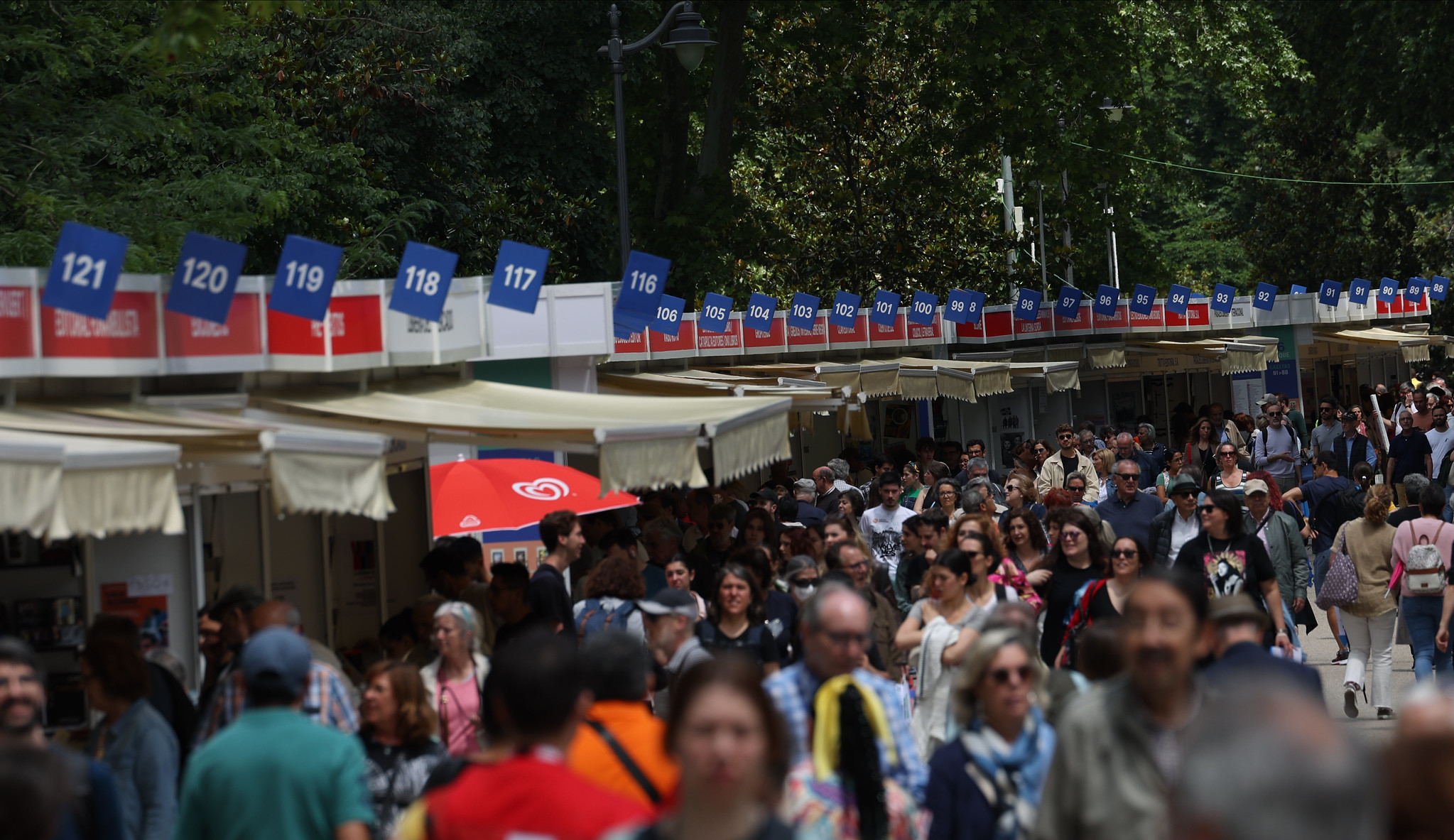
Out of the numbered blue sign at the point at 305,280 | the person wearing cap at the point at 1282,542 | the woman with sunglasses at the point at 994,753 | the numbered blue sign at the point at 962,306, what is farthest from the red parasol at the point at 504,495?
the numbered blue sign at the point at 962,306

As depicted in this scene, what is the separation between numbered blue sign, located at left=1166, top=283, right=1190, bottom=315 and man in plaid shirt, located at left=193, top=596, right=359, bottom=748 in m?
25.3

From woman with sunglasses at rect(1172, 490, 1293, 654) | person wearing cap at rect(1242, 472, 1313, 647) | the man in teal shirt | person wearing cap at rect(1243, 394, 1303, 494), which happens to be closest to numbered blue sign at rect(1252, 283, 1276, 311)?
person wearing cap at rect(1243, 394, 1303, 494)

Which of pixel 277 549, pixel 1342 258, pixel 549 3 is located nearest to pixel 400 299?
pixel 277 549

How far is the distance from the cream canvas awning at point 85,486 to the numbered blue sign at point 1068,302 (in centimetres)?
2211

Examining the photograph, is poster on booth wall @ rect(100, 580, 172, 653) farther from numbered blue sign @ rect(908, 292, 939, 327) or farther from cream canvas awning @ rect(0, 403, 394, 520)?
numbered blue sign @ rect(908, 292, 939, 327)

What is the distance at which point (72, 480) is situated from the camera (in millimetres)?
6648

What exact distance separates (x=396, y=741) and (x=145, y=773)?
0.87 meters

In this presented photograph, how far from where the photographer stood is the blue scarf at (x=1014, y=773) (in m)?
4.58

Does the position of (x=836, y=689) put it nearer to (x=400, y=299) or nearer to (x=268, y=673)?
(x=268, y=673)

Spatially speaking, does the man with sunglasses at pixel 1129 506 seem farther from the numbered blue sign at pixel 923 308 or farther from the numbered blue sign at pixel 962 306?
the numbered blue sign at pixel 962 306

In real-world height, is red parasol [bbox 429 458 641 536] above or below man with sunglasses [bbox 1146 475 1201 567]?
above

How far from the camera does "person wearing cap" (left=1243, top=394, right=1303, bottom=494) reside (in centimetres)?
1988

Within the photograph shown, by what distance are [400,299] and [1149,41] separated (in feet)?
62.6

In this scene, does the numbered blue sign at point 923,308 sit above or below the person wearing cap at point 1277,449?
above
